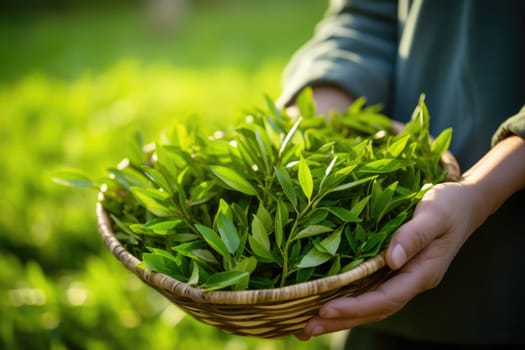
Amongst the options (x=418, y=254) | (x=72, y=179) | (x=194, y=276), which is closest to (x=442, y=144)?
(x=418, y=254)

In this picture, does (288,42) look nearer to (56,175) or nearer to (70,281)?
(70,281)

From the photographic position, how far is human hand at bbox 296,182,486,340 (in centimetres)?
78

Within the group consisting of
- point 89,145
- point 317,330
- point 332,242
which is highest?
point 332,242

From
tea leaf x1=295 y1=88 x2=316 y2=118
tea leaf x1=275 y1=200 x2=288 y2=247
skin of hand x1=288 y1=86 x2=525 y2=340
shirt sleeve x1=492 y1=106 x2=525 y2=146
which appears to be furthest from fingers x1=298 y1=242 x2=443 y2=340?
tea leaf x1=295 y1=88 x2=316 y2=118

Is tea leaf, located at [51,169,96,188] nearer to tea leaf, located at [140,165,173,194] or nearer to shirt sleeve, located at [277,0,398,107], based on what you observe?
tea leaf, located at [140,165,173,194]

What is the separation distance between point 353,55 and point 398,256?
56 cm

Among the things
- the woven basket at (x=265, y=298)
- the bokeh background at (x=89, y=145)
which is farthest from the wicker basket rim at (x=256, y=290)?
the bokeh background at (x=89, y=145)

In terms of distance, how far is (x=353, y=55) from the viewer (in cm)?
121

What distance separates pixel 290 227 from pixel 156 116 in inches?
73.4

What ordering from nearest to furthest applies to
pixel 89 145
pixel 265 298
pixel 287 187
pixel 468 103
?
1. pixel 265 298
2. pixel 287 187
3. pixel 468 103
4. pixel 89 145

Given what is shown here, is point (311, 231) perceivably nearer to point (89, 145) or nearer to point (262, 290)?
point (262, 290)

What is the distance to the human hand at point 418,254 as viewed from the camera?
0.78 m

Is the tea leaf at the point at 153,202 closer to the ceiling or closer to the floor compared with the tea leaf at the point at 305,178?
closer to the floor

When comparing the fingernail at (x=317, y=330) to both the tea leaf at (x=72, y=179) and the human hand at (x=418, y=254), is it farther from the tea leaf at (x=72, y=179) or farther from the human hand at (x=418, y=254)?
the tea leaf at (x=72, y=179)
